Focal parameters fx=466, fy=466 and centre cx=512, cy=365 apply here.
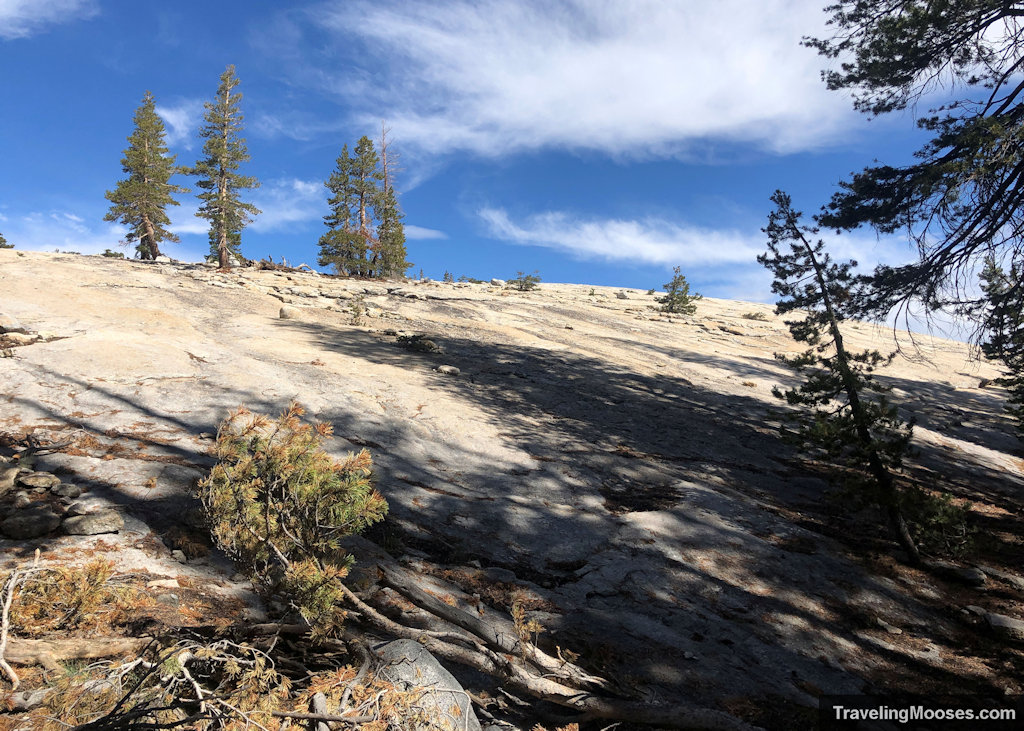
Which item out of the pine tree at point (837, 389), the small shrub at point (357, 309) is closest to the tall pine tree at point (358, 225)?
the small shrub at point (357, 309)

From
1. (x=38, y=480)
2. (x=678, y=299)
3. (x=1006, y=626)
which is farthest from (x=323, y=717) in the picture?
(x=678, y=299)

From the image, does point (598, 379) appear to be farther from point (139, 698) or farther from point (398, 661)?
point (139, 698)

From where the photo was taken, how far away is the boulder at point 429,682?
2900 mm

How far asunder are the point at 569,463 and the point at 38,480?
7.54 m

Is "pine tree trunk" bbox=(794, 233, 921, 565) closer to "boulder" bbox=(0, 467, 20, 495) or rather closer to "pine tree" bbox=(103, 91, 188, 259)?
"boulder" bbox=(0, 467, 20, 495)

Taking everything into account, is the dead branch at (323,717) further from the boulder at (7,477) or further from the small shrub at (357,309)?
the small shrub at (357,309)

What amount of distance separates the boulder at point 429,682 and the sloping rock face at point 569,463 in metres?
1.65

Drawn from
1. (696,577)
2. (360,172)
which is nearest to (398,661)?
(696,577)

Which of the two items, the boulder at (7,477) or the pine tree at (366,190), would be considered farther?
the pine tree at (366,190)

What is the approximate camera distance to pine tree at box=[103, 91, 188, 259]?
33594 mm

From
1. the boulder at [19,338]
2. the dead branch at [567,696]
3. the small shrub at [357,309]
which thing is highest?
the small shrub at [357,309]

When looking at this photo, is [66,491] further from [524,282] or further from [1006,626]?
[524,282]

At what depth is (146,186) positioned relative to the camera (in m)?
34.1

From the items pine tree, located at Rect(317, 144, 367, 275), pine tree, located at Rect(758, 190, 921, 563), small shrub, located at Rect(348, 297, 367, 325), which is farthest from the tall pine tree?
pine tree, located at Rect(758, 190, 921, 563)
